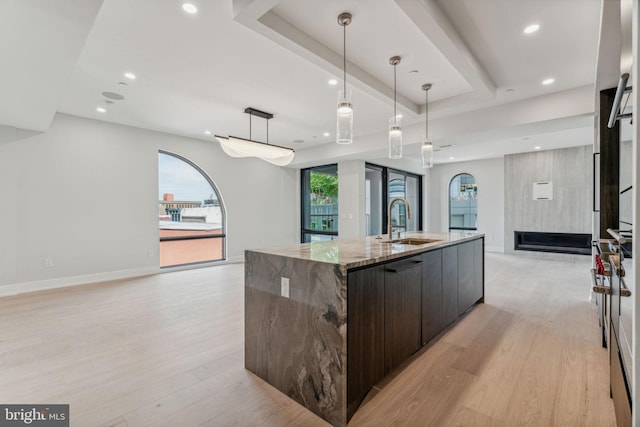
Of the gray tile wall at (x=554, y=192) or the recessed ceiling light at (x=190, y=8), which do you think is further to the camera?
the gray tile wall at (x=554, y=192)

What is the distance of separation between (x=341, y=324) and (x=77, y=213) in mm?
5590

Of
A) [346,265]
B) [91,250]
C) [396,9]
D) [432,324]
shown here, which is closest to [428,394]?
[432,324]

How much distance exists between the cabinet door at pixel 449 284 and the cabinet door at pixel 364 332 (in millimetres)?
Answer: 1182

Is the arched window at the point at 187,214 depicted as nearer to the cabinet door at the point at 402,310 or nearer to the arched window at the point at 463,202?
the cabinet door at the point at 402,310

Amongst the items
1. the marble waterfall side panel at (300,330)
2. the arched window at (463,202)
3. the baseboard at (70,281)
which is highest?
the arched window at (463,202)

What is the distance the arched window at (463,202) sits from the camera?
918 cm

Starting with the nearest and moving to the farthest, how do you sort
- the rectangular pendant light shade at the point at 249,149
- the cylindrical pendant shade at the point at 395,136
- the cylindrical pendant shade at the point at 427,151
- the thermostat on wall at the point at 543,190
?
the cylindrical pendant shade at the point at 395,136 → the cylindrical pendant shade at the point at 427,151 → the rectangular pendant light shade at the point at 249,149 → the thermostat on wall at the point at 543,190

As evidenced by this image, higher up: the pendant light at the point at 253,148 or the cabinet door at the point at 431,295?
the pendant light at the point at 253,148

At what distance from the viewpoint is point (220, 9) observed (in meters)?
2.39

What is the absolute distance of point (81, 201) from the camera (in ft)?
16.9

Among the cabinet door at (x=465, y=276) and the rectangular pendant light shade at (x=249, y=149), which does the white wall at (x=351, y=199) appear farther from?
the cabinet door at (x=465, y=276)

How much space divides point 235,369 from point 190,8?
9.52 feet

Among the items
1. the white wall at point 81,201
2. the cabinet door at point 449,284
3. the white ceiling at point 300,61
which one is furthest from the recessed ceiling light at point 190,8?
the white wall at point 81,201

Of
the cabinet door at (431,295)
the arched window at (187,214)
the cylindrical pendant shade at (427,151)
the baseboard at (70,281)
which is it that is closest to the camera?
the cabinet door at (431,295)
